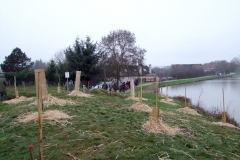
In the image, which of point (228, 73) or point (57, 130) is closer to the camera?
point (57, 130)

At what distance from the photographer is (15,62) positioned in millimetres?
32344

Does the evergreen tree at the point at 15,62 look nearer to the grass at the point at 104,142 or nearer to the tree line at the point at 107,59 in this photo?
the tree line at the point at 107,59

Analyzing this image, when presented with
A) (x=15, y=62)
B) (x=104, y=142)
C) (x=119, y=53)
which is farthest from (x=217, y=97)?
(x=15, y=62)

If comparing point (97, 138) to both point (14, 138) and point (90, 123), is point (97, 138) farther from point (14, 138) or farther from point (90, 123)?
point (14, 138)

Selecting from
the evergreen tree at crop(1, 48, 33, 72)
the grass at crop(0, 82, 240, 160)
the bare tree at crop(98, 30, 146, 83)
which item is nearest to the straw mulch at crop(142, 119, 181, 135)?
the grass at crop(0, 82, 240, 160)

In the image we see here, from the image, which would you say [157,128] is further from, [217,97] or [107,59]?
[107,59]

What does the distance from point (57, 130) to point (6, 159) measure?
4.24 ft

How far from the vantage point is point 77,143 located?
12.6 ft

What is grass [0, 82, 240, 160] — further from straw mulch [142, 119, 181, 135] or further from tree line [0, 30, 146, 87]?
tree line [0, 30, 146, 87]

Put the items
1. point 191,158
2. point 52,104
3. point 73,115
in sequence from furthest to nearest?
point 52,104
point 73,115
point 191,158

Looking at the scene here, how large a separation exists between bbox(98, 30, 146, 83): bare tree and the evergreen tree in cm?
1213

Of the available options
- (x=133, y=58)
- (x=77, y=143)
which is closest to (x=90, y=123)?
(x=77, y=143)

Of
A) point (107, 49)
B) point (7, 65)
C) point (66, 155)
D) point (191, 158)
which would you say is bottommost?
point (191, 158)

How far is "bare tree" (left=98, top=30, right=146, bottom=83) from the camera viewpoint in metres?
31.4
